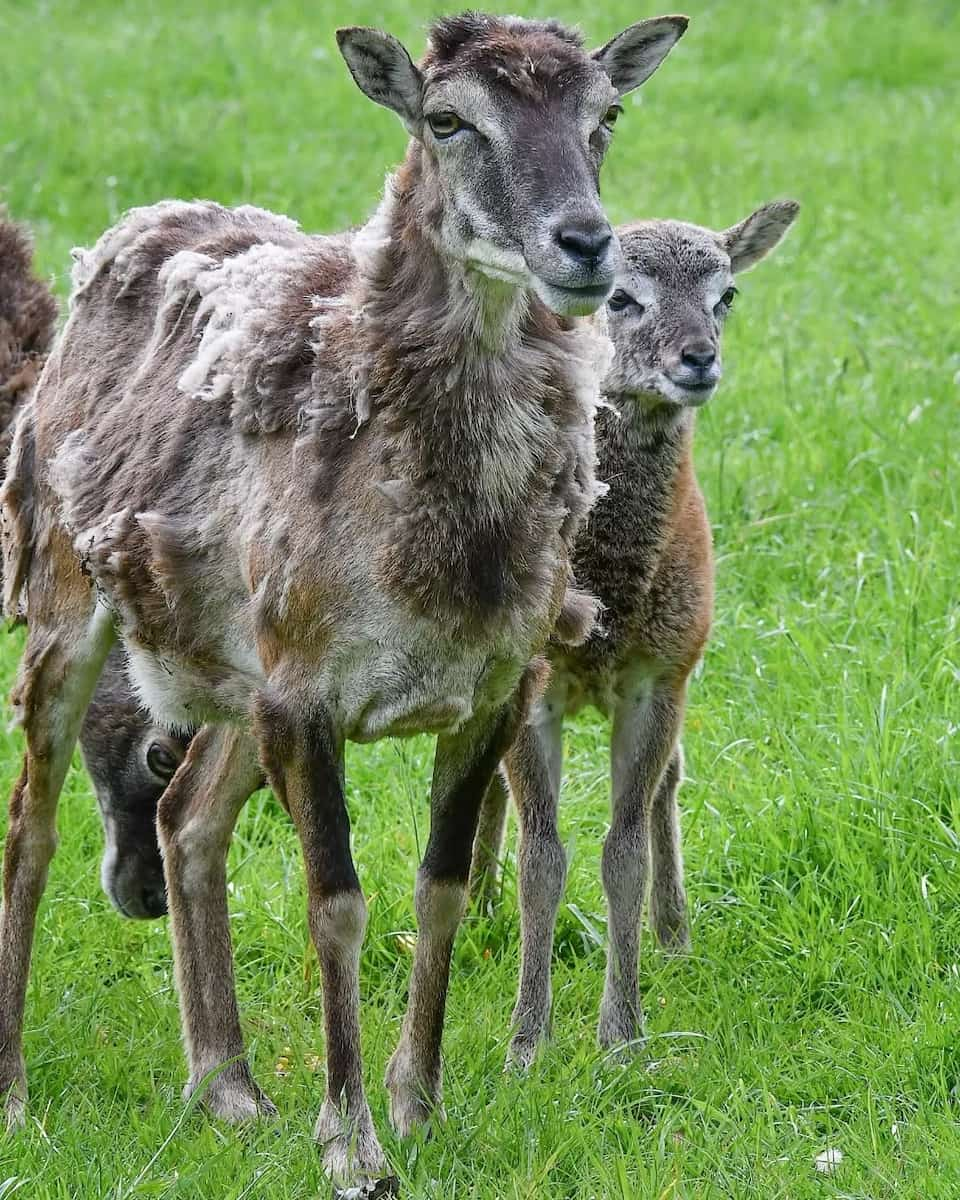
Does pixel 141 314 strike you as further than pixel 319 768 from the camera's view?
Yes

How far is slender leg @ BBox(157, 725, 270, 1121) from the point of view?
5.04 metres

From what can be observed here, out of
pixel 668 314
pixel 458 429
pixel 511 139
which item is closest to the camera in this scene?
pixel 511 139

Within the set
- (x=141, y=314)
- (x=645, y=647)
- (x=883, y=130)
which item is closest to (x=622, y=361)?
(x=645, y=647)

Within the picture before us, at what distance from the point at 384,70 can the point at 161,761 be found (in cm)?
246

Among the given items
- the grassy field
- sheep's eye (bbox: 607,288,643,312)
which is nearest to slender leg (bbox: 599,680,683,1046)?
the grassy field

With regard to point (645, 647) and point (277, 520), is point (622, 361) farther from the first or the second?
point (277, 520)

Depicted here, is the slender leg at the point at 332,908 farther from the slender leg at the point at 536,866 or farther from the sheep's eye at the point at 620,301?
the sheep's eye at the point at 620,301

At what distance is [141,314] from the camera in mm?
5125

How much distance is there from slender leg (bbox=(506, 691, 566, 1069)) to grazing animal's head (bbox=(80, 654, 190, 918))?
1.14 m

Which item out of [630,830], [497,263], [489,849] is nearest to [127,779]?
[489,849]

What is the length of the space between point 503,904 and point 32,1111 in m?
1.58

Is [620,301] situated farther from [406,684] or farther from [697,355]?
[406,684]

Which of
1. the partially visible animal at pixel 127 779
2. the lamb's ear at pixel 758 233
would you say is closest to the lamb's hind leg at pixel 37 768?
the partially visible animal at pixel 127 779

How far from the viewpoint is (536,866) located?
5203 millimetres
